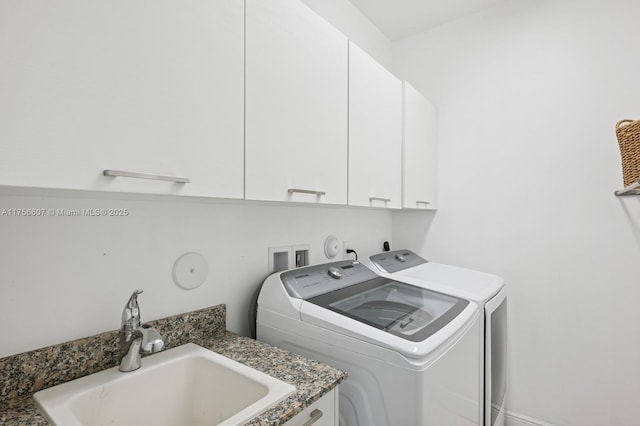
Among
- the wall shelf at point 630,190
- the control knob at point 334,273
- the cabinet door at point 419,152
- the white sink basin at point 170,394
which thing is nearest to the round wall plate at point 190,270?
the white sink basin at point 170,394

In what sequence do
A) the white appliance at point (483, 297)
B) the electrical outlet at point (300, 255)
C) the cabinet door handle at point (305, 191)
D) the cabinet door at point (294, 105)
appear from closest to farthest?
the cabinet door at point (294, 105), the cabinet door handle at point (305, 191), the white appliance at point (483, 297), the electrical outlet at point (300, 255)

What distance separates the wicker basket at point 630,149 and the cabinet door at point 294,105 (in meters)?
1.33

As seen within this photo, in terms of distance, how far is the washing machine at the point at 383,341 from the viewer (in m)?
0.99

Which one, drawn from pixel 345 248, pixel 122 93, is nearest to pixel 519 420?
pixel 345 248

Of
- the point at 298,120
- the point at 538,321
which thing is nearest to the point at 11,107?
the point at 298,120

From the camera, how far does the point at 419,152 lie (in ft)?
6.82

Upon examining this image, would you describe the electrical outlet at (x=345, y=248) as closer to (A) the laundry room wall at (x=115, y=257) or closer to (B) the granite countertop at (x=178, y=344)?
(A) the laundry room wall at (x=115, y=257)

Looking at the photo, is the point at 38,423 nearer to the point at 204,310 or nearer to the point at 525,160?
the point at 204,310

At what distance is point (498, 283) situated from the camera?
1749mm

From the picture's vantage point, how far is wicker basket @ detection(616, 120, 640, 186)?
4.84ft

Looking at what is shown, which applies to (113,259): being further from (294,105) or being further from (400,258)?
(400,258)

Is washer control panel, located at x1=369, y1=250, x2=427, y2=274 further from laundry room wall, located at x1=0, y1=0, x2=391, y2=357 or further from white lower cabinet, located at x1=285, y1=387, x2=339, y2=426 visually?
white lower cabinet, located at x1=285, y1=387, x2=339, y2=426

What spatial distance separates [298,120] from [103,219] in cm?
73

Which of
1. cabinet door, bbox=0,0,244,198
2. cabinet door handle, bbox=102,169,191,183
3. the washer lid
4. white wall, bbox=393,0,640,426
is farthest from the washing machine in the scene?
white wall, bbox=393,0,640,426
